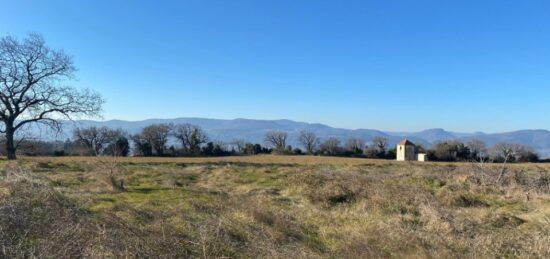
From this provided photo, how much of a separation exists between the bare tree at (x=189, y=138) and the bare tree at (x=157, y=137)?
267 cm

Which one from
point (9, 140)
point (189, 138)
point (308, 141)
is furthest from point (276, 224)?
point (308, 141)

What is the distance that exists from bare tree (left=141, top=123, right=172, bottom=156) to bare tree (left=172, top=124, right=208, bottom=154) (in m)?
2.67

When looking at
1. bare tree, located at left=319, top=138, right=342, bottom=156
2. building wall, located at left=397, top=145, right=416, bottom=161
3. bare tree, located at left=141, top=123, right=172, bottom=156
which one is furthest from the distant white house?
bare tree, located at left=141, top=123, right=172, bottom=156

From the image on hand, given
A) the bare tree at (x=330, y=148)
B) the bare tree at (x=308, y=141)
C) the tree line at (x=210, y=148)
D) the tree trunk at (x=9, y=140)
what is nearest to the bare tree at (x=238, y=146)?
the tree line at (x=210, y=148)

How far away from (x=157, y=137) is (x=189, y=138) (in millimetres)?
6210

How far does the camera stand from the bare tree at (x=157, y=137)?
Result: 63.4 m

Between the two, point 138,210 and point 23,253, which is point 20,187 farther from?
point 23,253

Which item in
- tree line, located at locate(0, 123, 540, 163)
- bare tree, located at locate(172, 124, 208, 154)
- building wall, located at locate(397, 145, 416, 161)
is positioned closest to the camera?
tree line, located at locate(0, 123, 540, 163)

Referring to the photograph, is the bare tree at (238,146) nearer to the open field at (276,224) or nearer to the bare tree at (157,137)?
the bare tree at (157,137)

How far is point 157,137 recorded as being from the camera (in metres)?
66.2

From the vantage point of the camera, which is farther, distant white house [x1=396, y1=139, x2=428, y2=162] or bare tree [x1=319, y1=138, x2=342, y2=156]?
bare tree [x1=319, y1=138, x2=342, y2=156]

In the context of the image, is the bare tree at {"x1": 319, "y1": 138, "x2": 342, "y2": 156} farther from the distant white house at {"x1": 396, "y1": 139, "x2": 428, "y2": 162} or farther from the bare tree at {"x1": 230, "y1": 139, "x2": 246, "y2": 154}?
the bare tree at {"x1": 230, "y1": 139, "x2": 246, "y2": 154}

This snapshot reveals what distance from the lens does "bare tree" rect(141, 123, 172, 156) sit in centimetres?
6345

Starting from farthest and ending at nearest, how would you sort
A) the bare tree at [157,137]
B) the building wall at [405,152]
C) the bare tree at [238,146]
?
the bare tree at [238,146], the building wall at [405,152], the bare tree at [157,137]
